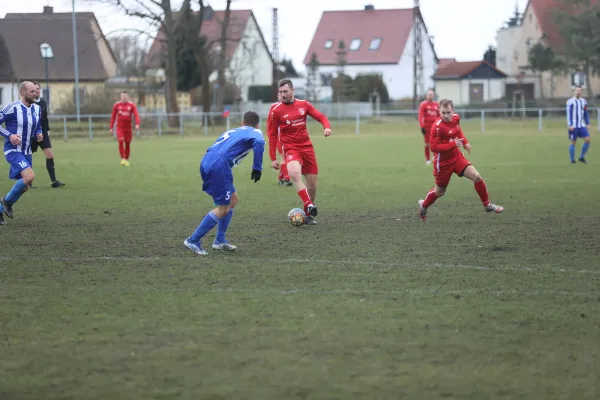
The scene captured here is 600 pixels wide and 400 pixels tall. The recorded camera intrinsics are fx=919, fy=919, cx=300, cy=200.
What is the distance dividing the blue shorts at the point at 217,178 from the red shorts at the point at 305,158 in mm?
3149

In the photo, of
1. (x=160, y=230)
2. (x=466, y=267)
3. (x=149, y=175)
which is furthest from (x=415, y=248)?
(x=149, y=175)

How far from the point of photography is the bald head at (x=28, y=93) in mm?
12188

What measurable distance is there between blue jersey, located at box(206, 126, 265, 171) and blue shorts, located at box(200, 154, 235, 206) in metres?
0.07

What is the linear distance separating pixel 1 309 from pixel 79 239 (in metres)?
3.81

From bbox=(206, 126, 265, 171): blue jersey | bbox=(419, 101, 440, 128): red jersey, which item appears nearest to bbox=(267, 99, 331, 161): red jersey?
bbox=(206, 126, 265, 171): blue jersey

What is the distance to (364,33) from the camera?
8869 centimetres

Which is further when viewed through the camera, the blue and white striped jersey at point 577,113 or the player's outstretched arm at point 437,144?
the blue and white striped jersey at point 577,113

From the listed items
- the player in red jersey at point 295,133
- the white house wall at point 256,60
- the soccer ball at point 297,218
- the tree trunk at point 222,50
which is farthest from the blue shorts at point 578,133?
the white house wall at point 256,60

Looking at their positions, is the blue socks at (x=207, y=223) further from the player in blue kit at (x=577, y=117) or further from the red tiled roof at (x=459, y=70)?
the red tiled roof at (x=459, y=70)

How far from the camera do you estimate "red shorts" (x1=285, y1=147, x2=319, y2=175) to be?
1239 cm

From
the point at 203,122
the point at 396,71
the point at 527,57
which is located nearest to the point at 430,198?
the point at 203,122

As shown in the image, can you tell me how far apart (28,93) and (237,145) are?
428 centimetres

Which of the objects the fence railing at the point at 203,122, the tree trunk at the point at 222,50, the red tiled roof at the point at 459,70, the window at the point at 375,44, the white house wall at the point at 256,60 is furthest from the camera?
the window at the point at 375,44

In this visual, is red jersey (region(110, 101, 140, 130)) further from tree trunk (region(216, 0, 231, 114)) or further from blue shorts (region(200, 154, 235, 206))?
tree trunk (region(216, 0, 231, 114))
